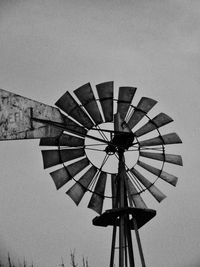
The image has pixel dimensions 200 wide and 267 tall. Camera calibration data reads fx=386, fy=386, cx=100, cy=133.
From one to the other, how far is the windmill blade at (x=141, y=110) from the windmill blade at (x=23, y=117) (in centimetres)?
→ 262

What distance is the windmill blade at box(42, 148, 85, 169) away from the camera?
21.4 feet

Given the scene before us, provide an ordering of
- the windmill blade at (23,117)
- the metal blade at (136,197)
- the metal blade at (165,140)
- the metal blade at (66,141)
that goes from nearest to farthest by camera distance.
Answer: the windmill blade at (23,117)
the metal blade at (66,141)
the metal blade at (136,197)
the metal blade at (165,140)

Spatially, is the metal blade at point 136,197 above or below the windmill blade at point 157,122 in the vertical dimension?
below

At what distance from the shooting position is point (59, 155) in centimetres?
666

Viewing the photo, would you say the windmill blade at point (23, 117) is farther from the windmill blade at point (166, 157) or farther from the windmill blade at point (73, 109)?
the windmill blade at point (166, 157)

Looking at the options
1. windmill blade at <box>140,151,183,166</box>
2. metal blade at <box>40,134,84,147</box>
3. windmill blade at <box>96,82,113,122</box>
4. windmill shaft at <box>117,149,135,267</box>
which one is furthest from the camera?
windmill blade at <box>140,151,183,166</box>

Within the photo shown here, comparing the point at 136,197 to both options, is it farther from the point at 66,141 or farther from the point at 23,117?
the point at 23,117

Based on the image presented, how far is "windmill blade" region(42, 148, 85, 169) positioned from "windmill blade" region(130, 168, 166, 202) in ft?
3.55

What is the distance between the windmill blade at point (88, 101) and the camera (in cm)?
655

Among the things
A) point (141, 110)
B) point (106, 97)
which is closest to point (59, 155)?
point (106, 97)

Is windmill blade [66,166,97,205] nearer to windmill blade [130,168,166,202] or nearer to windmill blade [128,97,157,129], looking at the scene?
windmill blade [130,168,166,202]

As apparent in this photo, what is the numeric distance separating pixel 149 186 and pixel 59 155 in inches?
70.2

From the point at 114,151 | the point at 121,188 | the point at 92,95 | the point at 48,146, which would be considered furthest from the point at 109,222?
the point at 92,95

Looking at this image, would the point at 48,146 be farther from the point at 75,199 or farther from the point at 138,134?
the point at 138,134
